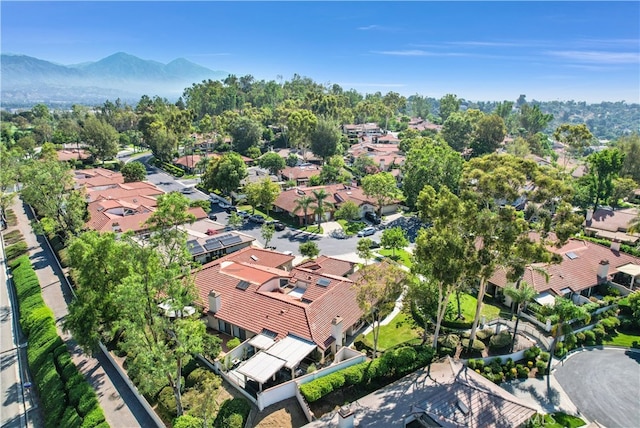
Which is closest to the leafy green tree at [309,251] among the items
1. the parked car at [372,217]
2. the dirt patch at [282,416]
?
the parked car at [372,217]

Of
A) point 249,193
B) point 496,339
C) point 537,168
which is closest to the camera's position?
point 537,168

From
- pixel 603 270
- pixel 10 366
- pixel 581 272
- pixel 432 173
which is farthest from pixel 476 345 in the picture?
pixel 432 173

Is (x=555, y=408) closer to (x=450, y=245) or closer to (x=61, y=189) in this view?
(x=450, y=245)

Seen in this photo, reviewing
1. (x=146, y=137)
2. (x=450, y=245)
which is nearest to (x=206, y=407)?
(x=450, y=245)

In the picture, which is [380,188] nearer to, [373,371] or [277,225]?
[277,225]

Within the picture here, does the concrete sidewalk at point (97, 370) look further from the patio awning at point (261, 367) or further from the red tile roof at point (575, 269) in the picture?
the red tile roof at point (575, 269)

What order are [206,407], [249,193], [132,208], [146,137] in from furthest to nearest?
1. [146,137]
2. [249,193]
3. [132,208]
4. [206,407]

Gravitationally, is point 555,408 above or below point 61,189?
below

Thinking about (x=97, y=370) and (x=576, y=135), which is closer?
(x=97, y=370)
